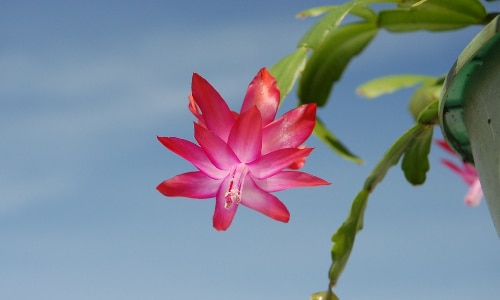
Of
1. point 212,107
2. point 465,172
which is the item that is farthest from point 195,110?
point 465,172

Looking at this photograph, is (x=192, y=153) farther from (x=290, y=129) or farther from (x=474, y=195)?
(x=474, y=195)

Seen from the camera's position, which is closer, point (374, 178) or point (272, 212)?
point (272, 212)

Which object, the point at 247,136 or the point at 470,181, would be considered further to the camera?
the point at 470,181

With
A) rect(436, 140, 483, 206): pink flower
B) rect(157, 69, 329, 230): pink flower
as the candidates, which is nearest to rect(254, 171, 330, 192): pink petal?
rect(157, 69, 329, 230): pink flower

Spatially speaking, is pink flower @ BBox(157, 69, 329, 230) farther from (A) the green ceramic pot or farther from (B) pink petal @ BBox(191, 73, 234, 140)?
(A) the green ceramic pot

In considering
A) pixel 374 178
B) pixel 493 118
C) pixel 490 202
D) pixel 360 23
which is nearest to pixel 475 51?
pixel 493 118

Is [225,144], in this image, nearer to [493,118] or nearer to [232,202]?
[232,202]
